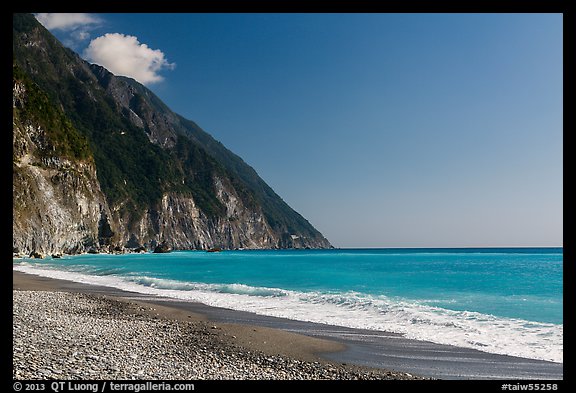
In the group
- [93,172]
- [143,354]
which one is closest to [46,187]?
[93,172]

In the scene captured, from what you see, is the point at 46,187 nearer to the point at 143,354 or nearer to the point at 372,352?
the point at 143,354

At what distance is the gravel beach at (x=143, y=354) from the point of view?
7.00 m

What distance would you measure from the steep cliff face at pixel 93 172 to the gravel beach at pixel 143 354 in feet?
204

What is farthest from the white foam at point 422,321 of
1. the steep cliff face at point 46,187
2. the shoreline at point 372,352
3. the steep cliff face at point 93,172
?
the steep cliff face at point 93,172

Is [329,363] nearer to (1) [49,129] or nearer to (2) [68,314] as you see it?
(2) [68,314]

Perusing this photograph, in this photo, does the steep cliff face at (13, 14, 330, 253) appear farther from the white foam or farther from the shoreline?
the shoreline

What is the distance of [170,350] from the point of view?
8.90 m

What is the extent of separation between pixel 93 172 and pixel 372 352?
104 m

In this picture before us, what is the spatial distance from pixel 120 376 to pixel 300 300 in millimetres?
16551

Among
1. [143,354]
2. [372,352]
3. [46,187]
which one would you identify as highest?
[46,187]

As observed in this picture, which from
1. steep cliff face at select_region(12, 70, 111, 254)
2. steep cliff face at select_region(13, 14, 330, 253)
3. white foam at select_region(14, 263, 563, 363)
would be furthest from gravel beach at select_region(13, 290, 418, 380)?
steep cliff face at select_region(13, 14, 330, 253)

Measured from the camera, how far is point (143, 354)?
8336 millimetres

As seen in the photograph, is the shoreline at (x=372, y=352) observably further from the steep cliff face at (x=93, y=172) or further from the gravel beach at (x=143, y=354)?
the steep cliff face at (x=93, y=172)
